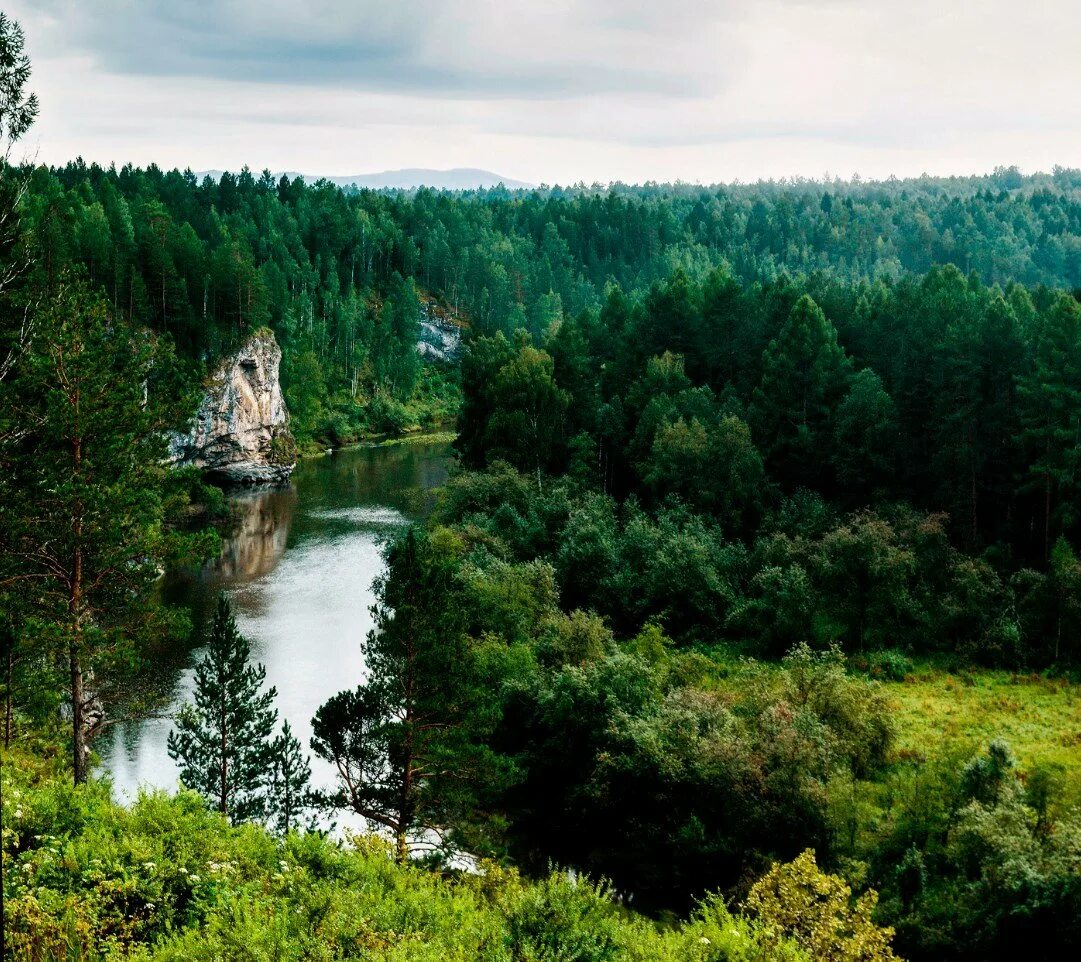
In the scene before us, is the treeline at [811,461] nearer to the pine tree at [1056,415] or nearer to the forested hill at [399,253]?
the pine tree at [1056,415]

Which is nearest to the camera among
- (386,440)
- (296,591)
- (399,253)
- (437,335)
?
(296,591)

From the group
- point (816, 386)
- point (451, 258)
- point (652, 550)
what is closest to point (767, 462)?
→ point (816, 386)

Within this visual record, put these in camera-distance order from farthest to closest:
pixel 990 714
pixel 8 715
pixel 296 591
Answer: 1. pixel 296 591
2. pixel 990 714
3. pixel 8 715

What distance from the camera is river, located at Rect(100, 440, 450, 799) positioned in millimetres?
34844

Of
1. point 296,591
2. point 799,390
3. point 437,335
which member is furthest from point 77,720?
point 437,335

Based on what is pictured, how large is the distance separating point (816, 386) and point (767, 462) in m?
5.01

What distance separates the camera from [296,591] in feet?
170

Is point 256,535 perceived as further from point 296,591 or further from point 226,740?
point 226,740

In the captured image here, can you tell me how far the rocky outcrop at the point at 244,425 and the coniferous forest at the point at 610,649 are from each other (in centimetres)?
317

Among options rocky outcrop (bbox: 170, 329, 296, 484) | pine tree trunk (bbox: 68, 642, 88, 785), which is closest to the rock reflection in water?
rocky outcrop (bbox: 170, 329, 296, 484)

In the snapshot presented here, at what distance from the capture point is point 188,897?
47.7 feet

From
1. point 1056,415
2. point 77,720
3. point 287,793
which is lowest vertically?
point 287,793

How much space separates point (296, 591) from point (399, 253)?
92.7 metres

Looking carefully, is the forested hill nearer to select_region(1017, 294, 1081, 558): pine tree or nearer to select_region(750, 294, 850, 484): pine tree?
select_region(750, 294, 850, 484): pine tree
